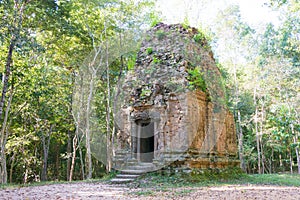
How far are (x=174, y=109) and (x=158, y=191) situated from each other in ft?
13.1

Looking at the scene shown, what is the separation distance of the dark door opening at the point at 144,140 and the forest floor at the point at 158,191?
1863 mm

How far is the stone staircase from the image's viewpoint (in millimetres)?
10414

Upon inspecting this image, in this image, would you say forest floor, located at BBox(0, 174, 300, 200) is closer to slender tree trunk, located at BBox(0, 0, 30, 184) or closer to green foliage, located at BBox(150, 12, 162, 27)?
slender tree trunk, located at BBox(0, 0, 30, 184)

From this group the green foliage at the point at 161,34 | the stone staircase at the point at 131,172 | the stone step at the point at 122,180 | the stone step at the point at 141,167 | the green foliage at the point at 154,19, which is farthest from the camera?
the green foliage at the point at 154,19

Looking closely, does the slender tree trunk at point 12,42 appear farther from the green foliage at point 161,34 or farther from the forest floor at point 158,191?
the green foliage at point 161,34

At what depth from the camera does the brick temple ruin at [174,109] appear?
11.0 meters

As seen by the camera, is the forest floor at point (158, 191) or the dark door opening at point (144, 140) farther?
the dark door opening at point (144, 140)

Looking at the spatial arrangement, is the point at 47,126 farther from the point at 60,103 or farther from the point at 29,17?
the point at 29,17

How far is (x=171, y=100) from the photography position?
11484mm

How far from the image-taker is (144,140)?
12719 mm

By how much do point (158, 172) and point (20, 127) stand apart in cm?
1144

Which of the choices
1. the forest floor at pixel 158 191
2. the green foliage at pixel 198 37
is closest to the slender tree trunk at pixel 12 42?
the forest floor at pixel 158 191

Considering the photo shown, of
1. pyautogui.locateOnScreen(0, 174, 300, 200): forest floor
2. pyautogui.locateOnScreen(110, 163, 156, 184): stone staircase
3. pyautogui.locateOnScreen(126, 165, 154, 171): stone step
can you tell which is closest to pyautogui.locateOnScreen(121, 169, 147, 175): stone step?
pyautogui.locateOnScreen(110, 163, 156, 184): stone staircase

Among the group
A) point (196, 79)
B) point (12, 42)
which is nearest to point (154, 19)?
point (196, 79)
